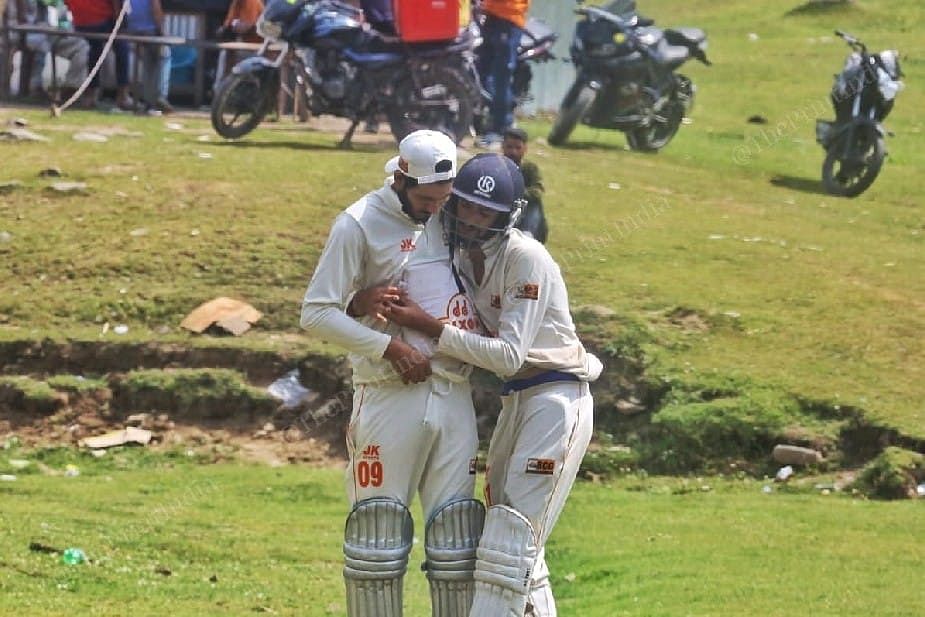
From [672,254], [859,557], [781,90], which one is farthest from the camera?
[781,90]

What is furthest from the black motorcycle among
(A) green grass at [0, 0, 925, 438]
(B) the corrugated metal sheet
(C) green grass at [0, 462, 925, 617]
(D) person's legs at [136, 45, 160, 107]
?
(C) green grass at [0, 462, 925, 617]

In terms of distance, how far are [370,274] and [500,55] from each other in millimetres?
11514

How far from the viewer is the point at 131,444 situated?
11.5 metres

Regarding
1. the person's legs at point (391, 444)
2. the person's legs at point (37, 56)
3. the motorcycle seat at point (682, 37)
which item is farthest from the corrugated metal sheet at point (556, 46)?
the person's legs at point (391, 444)

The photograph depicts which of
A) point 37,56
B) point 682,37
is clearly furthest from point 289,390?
point 682,37

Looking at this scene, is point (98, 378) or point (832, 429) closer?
point (832, 429)

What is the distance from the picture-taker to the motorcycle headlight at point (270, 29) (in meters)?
16.6

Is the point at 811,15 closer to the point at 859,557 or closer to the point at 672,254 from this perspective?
the point at 672,254

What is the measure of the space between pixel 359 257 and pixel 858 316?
23.6ft

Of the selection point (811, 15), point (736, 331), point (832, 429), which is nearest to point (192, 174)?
point (736, 331)

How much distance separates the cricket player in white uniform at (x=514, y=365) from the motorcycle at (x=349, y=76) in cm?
1026

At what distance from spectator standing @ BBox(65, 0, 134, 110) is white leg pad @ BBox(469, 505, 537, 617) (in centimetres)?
1278

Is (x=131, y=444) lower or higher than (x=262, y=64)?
lower

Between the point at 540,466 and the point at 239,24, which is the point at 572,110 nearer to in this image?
the point at 239,24
